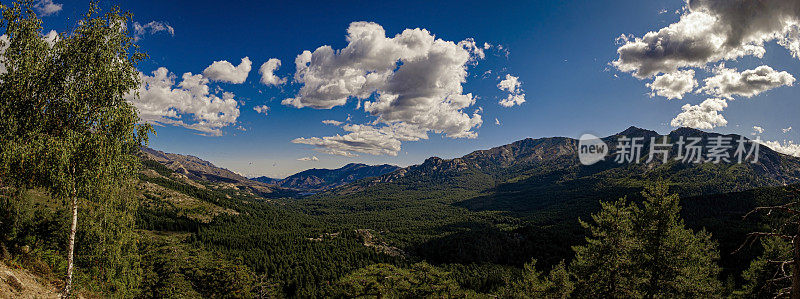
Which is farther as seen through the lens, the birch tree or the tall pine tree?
the tall pine tree

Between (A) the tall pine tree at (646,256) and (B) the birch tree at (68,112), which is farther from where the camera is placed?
(A) the tall pine tree at (646,256)

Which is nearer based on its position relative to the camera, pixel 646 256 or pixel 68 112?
pixel 68 112

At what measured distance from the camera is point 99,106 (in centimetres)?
2086

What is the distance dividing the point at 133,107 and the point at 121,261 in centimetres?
1181

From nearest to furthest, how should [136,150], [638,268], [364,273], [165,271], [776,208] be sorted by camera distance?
[776,208]
[136,150]
[638,268]
[364,273]
[165,271]

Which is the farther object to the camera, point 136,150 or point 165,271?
point 165,271

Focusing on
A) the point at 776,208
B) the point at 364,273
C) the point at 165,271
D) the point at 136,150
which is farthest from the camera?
the point at 165,271

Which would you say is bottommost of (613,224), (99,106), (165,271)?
(165,271)

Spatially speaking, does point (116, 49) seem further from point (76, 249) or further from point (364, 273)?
point (364, 273)

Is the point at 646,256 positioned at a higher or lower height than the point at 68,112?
lower

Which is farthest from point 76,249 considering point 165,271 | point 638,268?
point 638,268

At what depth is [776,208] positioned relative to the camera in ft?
26.3

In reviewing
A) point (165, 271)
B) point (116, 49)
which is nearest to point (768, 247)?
point (116, 49)

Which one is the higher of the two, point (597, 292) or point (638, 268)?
point (638, 268)
